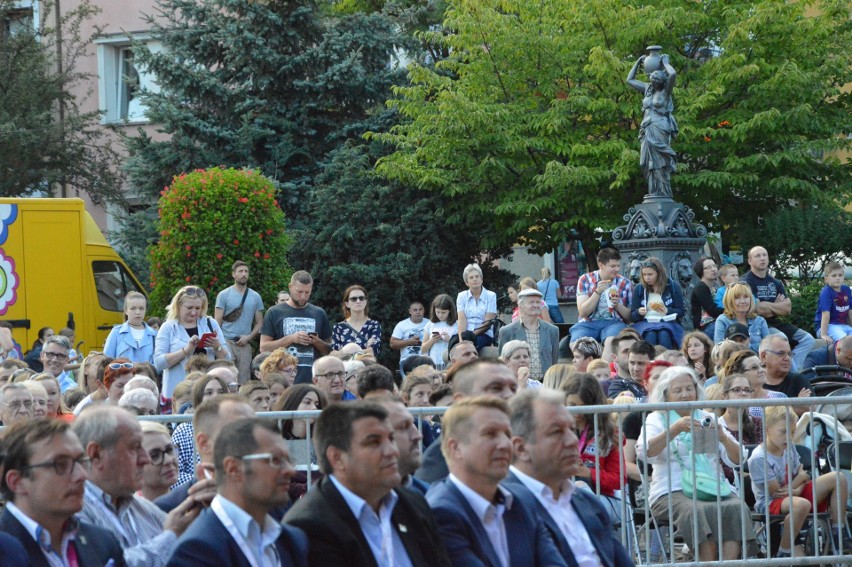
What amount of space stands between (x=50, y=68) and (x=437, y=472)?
24.3 m

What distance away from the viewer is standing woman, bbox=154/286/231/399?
40.6 feet

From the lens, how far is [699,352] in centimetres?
1192

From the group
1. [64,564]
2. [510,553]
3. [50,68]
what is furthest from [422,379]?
[50,68]

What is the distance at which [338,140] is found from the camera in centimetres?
2511

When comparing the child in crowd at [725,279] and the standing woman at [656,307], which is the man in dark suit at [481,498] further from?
the child in crowd at [725,279]

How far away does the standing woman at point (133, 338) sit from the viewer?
13.4m

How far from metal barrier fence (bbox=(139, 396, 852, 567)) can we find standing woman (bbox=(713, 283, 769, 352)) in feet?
15.2

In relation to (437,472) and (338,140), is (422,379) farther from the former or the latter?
(338,140)

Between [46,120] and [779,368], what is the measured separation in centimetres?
2020

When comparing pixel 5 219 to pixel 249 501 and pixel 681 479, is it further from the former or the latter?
pixel 249 501

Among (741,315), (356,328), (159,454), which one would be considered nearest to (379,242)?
(356,328)

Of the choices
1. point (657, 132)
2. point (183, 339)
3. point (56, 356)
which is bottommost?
point (56, 356)

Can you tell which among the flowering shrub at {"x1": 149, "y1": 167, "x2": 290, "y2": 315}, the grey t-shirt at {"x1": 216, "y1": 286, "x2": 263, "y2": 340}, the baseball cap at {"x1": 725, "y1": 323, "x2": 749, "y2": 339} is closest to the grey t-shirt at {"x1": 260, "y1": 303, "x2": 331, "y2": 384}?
the grey t-shirt at {"x1": 216, "y1": 286, "x2": 263, "y2": 340}

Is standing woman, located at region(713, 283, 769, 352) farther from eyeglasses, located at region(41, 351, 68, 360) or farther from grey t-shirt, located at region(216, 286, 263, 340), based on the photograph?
eyeglasses, located at region(41, 351, 68, 360)
